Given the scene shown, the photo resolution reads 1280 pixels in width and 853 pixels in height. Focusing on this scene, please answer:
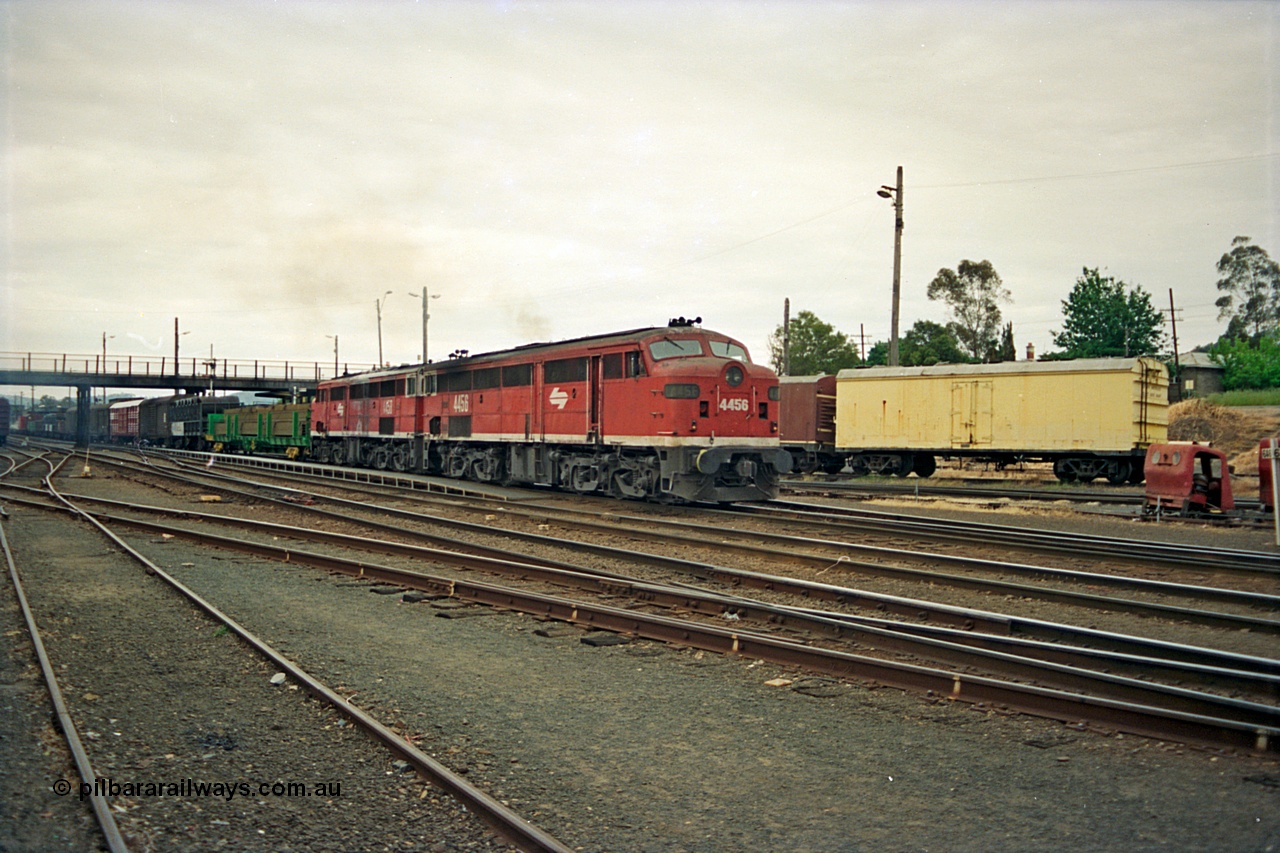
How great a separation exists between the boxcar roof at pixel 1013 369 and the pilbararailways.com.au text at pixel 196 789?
959 inches

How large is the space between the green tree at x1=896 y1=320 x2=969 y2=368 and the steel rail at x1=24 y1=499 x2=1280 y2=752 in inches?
2040

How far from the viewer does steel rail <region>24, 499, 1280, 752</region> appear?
530 cm

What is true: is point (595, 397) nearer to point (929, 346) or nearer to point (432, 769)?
point (432, 769)

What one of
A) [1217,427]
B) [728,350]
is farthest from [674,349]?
[1217,427]

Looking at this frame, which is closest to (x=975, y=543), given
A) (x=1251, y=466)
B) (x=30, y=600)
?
(x=30, y=600)

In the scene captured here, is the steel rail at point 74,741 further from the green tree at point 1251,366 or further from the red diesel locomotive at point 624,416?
the green tree at point 1251,366

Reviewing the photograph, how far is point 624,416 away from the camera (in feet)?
61.6

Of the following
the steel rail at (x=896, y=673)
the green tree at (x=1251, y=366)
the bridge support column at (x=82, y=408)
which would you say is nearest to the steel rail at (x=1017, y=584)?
the steel rail at (x=896, y=673)

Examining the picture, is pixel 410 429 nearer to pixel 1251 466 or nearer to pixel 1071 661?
pixel 1071 661

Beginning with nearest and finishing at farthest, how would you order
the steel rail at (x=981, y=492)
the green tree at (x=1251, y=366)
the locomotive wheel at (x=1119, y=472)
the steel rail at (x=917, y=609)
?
the steel rail at (x=917, y=609) → the steel rail at (x=981, y=492) → the locomotive wheel at (x=1119, y=472) → the green tree at (x=1251, y=366)

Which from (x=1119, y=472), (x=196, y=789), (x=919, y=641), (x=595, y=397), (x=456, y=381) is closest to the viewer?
(x=196, y=789)

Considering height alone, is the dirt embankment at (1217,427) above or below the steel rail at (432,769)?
above

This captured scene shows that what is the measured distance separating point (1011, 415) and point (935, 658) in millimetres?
20589

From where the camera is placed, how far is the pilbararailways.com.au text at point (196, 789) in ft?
15.7
